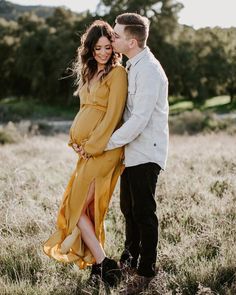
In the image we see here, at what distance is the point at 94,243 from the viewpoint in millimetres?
3879

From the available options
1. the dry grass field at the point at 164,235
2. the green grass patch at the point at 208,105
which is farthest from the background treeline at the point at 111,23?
the dry grass field at the point at 164,235

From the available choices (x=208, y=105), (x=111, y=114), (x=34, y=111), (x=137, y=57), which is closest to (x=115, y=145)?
(x=111, y=114)

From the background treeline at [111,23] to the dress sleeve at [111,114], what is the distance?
25.8 metres

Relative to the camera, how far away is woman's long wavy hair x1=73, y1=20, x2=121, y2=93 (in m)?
3.81

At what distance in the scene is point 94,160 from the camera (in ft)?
12.4

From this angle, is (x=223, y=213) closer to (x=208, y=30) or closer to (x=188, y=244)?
(x=188, y=244)

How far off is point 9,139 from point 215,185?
10.0 m

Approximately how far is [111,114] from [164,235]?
1.70 metres

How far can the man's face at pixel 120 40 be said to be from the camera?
11.8ft

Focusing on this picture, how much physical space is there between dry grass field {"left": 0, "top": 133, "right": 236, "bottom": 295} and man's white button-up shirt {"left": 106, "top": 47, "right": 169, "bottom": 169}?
975 mm

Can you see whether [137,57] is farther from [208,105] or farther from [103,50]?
[208,105]

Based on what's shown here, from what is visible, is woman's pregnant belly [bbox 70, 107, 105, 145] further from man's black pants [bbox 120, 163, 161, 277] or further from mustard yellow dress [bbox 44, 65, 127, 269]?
man's black pants [bbox 120, 163, 161, 277]

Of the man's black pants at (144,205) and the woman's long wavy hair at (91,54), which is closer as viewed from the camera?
the man's black pants at (144,205)

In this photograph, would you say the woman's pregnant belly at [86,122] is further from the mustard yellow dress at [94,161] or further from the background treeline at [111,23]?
the background treeline at [111,23]
